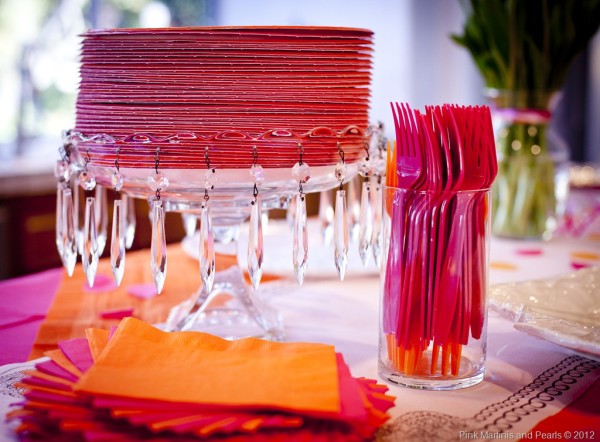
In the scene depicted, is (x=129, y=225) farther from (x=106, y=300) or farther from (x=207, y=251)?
(x=207, y=251)

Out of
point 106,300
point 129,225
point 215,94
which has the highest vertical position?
point 215,94

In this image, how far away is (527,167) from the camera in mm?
1421

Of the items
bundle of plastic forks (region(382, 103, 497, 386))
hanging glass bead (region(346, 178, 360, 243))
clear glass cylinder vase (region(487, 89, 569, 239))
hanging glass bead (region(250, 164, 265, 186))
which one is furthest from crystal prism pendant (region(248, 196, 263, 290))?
clear glass cylinder vase (region(487, 89, 569, 239))

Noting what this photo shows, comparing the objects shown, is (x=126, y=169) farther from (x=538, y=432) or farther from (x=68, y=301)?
(x=538, y=432)

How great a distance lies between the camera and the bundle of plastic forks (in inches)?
25.6

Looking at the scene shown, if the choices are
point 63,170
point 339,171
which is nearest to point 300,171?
point 339,171

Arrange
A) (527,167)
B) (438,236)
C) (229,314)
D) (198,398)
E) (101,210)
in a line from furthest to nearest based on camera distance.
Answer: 1. (527,167)
2. (101,210)
3. (229,314)
4. (438,236)
5. (198,398)

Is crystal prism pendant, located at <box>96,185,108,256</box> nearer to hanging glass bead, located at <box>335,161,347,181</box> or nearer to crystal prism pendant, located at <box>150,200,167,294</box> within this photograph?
crystal prism pendant, located at <box>150,200,167,294</box>

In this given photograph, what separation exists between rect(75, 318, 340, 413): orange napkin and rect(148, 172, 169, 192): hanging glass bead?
14 centimetres

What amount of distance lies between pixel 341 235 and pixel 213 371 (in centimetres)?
20

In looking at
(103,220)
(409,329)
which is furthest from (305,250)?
(103,220)

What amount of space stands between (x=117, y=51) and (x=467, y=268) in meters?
0.41

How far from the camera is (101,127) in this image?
745 millimetres

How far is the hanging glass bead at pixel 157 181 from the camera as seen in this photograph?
71cm
